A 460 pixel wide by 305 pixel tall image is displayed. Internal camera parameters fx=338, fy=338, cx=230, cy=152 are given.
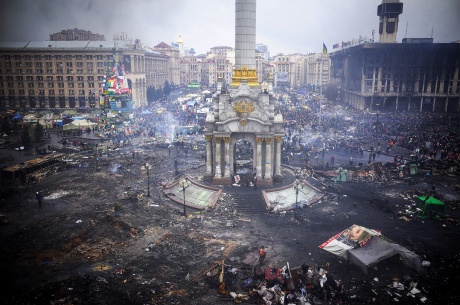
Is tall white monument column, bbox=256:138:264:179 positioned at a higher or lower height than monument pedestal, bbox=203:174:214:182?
higher

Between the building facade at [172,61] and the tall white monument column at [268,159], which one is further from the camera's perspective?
the building facade at [172,61]

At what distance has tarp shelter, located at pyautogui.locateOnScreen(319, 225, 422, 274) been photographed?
20.7 meters

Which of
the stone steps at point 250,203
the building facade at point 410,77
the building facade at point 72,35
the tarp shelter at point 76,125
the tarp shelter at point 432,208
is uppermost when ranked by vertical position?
the building facade at point 72,35

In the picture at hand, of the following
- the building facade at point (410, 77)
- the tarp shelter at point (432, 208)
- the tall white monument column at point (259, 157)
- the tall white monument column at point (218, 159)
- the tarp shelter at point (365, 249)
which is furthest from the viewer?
the building facade at point (410, 77)

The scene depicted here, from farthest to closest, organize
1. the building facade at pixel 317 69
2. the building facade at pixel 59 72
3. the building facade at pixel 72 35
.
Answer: the building facade at pixel 317 69, the building facade at pixel 72 35, the building facade at pixel 59 72

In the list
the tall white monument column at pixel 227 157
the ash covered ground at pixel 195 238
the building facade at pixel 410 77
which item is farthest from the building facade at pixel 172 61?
the tall white monument column at pixel 227 157

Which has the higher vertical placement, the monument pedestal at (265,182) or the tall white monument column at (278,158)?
the tall white monument column at (278,158)

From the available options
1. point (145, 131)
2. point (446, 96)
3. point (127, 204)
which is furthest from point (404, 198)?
point (446, 96)

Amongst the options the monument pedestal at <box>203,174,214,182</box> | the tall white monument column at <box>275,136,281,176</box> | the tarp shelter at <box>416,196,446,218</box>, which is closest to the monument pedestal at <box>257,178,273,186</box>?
the tall white monument column at <box>275,136,281,176</box>

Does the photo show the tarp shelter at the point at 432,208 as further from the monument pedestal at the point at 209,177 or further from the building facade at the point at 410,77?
the building facade at the point at 410,77

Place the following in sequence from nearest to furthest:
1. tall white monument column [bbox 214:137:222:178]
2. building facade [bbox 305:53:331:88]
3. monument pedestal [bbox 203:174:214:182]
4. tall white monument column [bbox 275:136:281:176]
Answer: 1. tall white monument column [bbox 214:137:222:178]
2. tall white monument column [bbox 275:136:281:176]
3. monument pedestal [bbox 203:174:214:182]
4. building facade [bbox 305:53:331:88]

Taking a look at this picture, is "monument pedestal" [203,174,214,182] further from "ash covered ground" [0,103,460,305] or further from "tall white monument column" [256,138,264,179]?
"tall white monument column" [256,138,264,179]

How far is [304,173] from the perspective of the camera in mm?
39406

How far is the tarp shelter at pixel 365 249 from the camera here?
67.9 feet
